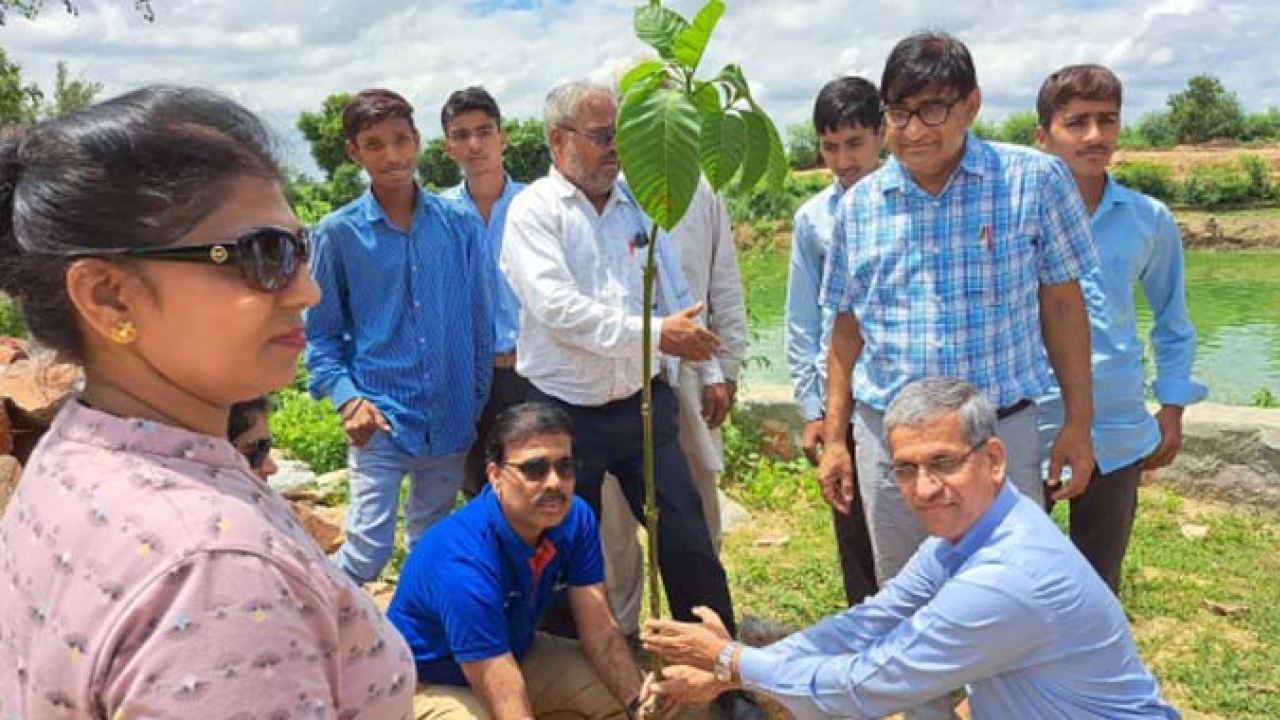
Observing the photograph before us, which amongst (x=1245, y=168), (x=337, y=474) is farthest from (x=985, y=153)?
(x=1245, y=168)

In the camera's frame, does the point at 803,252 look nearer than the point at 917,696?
No

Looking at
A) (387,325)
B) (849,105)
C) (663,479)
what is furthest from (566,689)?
(849,105)

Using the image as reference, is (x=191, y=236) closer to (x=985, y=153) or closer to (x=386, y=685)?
(x=386, y=685)

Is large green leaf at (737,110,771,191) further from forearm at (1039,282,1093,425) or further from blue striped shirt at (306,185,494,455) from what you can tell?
blue striped shirt at (306,185,494,455)

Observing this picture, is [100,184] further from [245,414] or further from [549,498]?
[549,498]

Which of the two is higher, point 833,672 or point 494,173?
point 494,173

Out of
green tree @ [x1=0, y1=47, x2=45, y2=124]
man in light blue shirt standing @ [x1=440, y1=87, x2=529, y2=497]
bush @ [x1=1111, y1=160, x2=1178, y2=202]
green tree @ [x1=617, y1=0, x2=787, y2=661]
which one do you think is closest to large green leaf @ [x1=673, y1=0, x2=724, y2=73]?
green tree @ [x1=617, y1=0, x2=787, y2=661]

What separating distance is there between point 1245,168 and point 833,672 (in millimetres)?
29715

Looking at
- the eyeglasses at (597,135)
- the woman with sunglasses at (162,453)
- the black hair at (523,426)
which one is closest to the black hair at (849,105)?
the eyeglasses at (597,135)

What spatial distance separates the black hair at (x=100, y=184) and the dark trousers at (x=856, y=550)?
2519 mm

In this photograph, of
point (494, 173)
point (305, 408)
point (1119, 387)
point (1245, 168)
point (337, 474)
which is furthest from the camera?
point (1245, 168)

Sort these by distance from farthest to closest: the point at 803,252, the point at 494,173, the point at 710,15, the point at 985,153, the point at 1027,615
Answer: the point at 494,173 → the point at 803,252 → the point at 985,153 → the point at 1027,615 → the point at 710,15

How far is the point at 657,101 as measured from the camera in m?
1.94

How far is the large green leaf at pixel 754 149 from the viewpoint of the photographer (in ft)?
6.63
